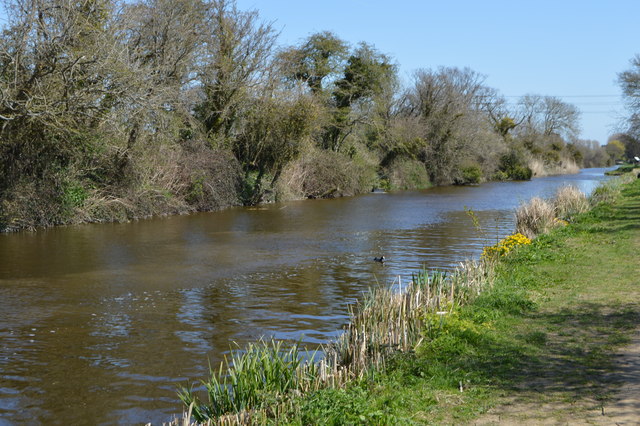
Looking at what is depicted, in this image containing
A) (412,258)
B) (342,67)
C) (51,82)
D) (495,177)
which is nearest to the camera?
(412,258)

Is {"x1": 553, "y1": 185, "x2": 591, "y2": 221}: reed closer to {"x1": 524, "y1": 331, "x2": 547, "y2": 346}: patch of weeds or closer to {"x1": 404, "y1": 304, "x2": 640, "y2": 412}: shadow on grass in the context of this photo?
{"x1": 404, "y1": 304, "x2": 640, "y2": 412}: shadow on grass

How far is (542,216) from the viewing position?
19.6 metres

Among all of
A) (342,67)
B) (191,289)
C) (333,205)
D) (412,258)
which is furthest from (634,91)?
(191,289)

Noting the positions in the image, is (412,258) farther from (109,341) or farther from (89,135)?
(89,135)

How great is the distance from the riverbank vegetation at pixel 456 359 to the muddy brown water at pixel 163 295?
1.14 metres

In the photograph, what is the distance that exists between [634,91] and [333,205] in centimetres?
3780

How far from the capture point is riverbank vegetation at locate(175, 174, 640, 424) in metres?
6.05

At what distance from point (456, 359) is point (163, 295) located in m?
7.60

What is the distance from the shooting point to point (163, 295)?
1345 centimetres

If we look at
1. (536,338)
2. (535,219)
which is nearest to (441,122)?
(535,219)

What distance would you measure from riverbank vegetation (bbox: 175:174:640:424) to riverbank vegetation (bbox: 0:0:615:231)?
15978 mm

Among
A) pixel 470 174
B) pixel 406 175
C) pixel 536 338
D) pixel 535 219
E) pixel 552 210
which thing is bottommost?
pixel 536 338

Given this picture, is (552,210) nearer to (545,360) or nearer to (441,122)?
(545,360)

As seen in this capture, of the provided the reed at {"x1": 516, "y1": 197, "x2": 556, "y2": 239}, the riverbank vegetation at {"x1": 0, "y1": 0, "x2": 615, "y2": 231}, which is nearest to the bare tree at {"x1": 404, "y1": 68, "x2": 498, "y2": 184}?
the riverbank vegetation at {"x1": 0, "y1": 0, "x2": 615, "y2": 231}
